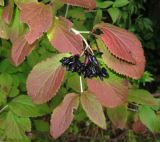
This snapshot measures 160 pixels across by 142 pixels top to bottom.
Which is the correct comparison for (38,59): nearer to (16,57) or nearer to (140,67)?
(16,57)

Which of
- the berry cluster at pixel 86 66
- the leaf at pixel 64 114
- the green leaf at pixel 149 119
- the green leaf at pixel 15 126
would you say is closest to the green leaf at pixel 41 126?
the green leaf at pixel 15 126

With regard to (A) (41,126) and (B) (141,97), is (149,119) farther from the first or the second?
(A) (41,126)

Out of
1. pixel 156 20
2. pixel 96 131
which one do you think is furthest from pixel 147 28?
pixel 96 131

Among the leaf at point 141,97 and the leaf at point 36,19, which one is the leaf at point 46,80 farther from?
the leaf at point 141,97

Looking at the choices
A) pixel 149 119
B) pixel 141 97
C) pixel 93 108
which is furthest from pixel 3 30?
pixel 149 119

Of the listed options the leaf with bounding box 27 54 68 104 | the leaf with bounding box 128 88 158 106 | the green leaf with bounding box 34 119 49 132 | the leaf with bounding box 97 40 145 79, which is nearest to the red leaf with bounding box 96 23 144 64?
the leaf with bounding box 97 40 145 79

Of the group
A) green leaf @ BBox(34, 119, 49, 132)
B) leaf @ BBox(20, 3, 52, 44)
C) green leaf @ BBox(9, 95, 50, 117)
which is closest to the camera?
leaf @ BBox(20, 3, 52, 44)

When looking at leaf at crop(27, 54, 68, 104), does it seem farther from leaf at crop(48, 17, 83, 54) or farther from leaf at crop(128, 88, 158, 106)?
leaf at crop(128, 88, 158, 106)
